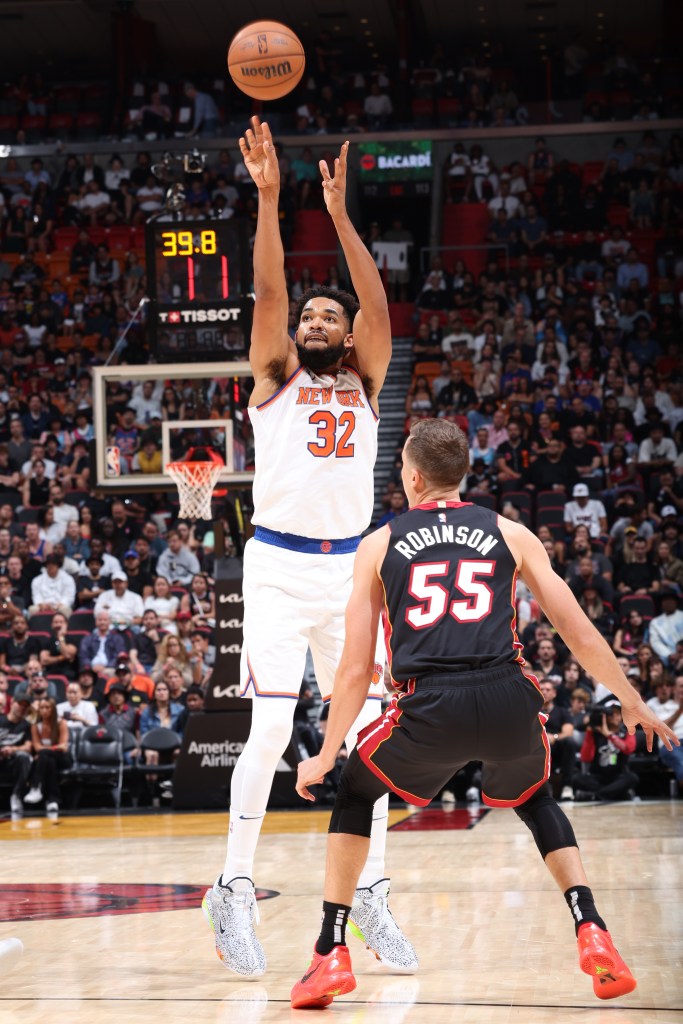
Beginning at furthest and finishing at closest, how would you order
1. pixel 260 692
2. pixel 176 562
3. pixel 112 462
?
pixel 176 562
pixel 112 462
pixel 260 692

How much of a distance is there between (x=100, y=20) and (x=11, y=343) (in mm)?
7599

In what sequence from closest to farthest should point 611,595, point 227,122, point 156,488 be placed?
point 156,488, point 611,595, point 227,122

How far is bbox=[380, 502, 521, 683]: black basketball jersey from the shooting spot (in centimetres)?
397

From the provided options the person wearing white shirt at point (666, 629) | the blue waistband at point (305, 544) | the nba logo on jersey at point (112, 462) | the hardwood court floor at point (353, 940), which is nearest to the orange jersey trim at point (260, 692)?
the blue waistband at point (305, 544)

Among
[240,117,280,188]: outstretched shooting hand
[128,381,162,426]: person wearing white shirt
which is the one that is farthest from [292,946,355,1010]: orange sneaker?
[128,381,162,426]: person wearing white shirt

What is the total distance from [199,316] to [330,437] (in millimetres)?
6504

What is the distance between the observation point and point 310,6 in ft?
79.0

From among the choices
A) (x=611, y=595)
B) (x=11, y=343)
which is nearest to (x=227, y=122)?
(x=11, y=343)

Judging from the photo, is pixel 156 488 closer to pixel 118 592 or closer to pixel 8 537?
pixel 118 592

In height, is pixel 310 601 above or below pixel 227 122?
below

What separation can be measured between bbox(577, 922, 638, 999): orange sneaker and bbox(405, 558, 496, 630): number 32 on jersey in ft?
3.25

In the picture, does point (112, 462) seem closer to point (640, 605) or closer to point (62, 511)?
point (62, 511)

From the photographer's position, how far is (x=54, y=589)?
1608 cm

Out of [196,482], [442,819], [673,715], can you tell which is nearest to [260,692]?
[442,819]
